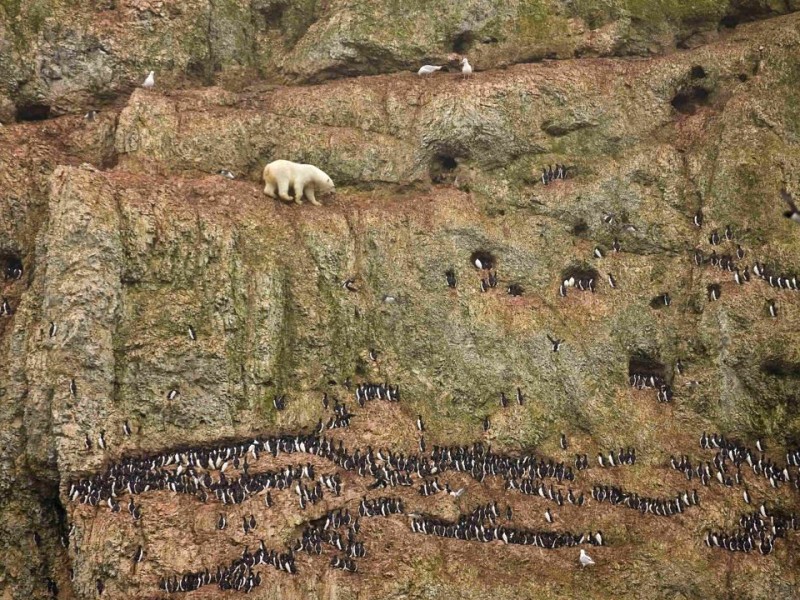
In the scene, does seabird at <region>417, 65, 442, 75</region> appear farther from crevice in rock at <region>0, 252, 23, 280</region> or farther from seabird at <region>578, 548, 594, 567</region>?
seabird at <region>578, 548, 594, 567</region>

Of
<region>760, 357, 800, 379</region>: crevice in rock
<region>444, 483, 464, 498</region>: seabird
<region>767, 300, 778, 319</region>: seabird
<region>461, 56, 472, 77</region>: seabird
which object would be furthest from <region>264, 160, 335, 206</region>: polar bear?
<region>760, 357, 800, 379</region>: crevice in rock

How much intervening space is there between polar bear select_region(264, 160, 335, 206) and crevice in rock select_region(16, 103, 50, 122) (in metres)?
10.7

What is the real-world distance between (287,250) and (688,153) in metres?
17.4

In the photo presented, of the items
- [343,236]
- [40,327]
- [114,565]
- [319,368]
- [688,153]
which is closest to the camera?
[114,565]

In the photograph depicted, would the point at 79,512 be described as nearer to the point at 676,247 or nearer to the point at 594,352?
the point at 594,352

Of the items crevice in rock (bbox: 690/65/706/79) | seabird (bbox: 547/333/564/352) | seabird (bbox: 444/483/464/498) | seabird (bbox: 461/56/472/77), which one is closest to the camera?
seabird (bbox: 444/483/464/498)

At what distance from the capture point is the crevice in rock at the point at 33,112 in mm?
32812

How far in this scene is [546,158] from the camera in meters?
33.4

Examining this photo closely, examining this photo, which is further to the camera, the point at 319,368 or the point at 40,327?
the point at 319,368

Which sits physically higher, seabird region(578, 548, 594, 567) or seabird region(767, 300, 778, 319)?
seabird region(767, 300, 778, 319)

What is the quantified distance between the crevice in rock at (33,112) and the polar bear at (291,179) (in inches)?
421

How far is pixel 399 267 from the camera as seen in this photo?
3011cm

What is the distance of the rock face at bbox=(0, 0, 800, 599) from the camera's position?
23828 millimetres

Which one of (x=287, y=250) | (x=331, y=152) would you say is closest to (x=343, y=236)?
(x=287, y=250)
